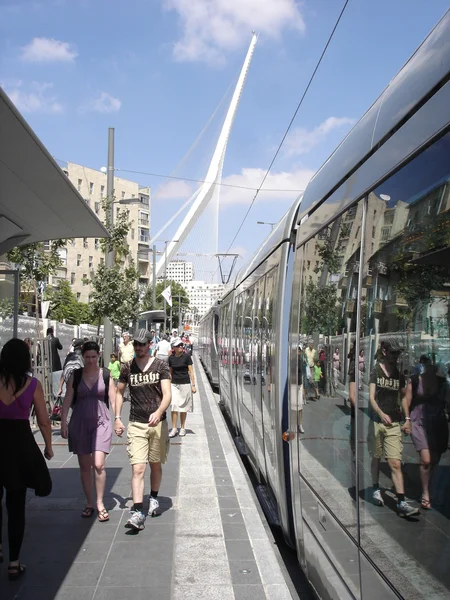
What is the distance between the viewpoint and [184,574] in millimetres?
5188

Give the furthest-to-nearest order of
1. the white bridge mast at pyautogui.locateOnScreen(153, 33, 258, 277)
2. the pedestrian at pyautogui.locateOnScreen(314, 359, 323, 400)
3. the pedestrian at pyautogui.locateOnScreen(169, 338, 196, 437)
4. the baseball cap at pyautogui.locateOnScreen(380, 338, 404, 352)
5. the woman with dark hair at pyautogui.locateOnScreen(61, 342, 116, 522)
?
the white bridge mast at pyautogui.locateOnScreen(153, 33, 258, 277) → the pedestrian at pyautogui.locateOnScreen(169, 338, 196, 437) → the woman with dark hair at pyautogui.locateOnScreen(61, 342, 116, 522) → the pedestrian at pyautogui.locateOnScreen(314, 359, 323, 400) → the baseball cap at pyautogui.locateOnScreen(380, 338, 404, 352)

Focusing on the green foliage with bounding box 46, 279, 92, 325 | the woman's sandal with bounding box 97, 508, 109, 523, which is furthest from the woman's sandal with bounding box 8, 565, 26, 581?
the green foliage with bounding box 46, 279, 92, 325

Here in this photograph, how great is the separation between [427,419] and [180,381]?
32.2 ft

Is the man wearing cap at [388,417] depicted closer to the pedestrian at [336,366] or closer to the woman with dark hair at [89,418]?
the pedestrian at [336,366]

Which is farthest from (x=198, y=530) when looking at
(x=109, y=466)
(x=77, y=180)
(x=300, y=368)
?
(x=77, y=180)

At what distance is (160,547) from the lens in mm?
5863

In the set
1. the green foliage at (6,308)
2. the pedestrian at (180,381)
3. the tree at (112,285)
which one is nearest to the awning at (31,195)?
the green foliage at (6,308)

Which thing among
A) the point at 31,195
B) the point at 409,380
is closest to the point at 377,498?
the point at 409,380

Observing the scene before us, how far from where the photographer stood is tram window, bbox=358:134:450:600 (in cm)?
225

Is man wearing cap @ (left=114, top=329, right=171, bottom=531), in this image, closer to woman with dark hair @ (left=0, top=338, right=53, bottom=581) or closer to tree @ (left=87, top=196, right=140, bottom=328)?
woman with dark hair @ (left=0, top=338, right=53, bottom=581)

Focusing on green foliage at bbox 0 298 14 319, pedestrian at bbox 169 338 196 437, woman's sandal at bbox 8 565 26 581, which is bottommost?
woman's sandal at bbox 8 565 26 581

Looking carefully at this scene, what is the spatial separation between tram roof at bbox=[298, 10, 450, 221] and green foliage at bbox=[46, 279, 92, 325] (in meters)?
42.7

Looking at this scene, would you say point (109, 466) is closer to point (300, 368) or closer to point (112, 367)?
point (300, 368)

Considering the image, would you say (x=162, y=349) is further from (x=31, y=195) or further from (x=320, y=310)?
(x=320, y=310)
